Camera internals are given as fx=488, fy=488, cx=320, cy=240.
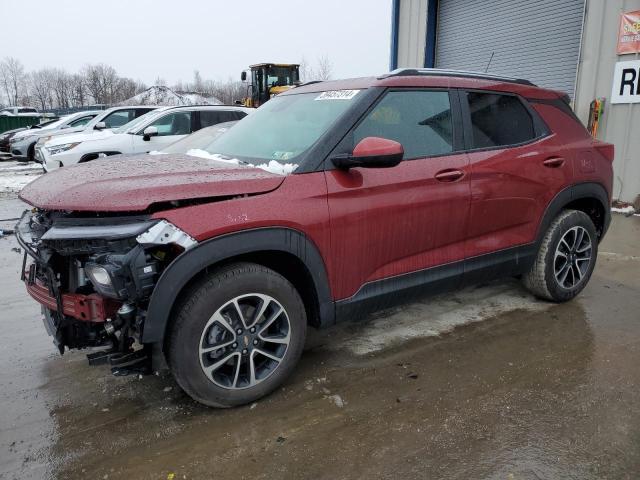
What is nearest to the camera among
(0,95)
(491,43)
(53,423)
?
(53,423)

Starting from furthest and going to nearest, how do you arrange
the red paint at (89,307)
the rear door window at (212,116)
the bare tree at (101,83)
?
the bare tree at (101,83) < the rear door window at (212,116) < the red paint at (89,307)

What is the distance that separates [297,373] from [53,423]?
1368 millimetres

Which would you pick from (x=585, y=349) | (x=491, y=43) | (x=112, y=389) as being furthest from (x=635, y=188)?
(x=112, y=389)

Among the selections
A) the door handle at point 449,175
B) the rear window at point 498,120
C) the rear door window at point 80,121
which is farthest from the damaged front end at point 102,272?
the rear door window at point 80,121

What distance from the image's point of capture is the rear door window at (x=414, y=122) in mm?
2982

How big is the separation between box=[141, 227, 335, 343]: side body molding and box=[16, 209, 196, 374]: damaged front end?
0.17 feet

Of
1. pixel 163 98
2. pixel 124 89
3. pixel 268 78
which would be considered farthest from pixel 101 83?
pixel 268 78

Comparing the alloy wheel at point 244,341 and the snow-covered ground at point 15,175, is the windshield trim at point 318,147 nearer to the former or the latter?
the alloy wheel at point 244,341

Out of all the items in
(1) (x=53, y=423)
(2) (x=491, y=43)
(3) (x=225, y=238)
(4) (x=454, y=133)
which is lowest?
(1) (x=53, y=423)

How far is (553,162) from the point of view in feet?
12.2

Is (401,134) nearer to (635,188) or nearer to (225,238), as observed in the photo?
(225,238)

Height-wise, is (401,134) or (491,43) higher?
(491,43)

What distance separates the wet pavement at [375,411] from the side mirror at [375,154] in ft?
4.29

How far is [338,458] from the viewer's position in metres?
2.30
